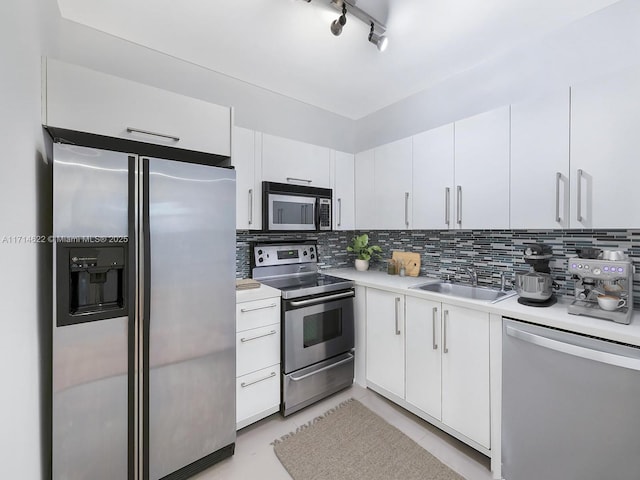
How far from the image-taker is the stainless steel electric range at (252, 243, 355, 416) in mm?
2027

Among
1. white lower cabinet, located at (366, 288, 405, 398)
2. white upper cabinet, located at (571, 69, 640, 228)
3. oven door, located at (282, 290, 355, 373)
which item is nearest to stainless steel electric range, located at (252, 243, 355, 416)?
oven door, located at (282, 290, 355, 373)

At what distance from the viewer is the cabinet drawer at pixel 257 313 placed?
1.83 metres

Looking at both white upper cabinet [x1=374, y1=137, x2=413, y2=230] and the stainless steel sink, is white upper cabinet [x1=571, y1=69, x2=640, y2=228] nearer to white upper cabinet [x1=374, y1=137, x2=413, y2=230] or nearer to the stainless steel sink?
the stainless steel sink

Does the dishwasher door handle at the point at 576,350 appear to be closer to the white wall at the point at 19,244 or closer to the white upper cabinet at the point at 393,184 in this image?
the white upper cabinet at the point at 393,184

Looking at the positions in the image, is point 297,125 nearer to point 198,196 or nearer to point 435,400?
point 198,196

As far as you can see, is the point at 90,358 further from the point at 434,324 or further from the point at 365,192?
the point at 365,192

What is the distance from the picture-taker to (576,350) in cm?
127

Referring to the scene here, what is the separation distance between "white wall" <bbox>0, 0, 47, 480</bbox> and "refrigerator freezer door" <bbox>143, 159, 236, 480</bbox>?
400mm

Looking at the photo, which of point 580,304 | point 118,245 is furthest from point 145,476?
point 580,304

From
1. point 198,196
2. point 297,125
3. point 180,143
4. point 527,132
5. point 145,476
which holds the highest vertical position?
point 297,125

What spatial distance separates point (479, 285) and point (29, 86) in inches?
111

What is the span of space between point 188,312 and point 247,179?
111cm

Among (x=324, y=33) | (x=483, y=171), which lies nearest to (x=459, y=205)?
(x=483, y=171)

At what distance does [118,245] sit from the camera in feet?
4.32
